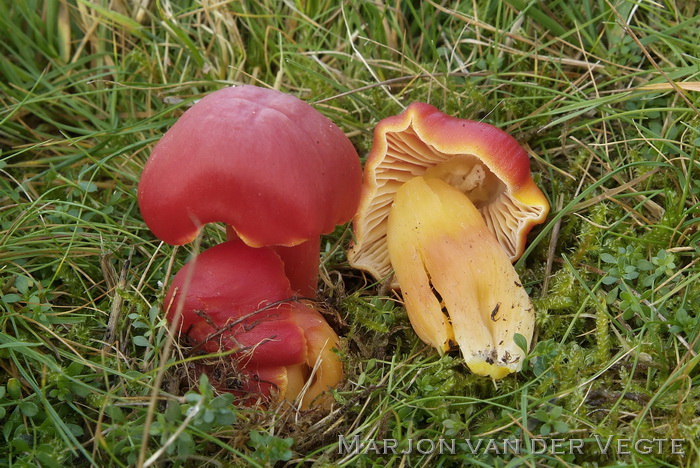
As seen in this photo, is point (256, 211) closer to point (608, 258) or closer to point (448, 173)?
point (448, 173)

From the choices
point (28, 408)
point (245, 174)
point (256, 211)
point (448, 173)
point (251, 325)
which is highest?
point (245, 174)

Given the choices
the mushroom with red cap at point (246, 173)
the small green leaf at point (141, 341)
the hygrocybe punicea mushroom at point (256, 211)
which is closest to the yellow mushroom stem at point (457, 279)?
the hygrocybe punicea mushroom at point (256, 211)

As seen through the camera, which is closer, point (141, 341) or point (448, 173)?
point (141, 341)

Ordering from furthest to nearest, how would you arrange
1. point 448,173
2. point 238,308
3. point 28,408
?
point 448,173
point 238,308
point 28,408

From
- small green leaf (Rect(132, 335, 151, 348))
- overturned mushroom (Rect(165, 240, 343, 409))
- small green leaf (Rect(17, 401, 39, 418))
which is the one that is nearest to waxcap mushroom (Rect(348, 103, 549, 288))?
overturned mushroom (Rect(165, 240, 343, 409))

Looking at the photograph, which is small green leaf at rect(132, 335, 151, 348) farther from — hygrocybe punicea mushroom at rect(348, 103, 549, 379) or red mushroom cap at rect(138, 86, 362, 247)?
hygrocybe punicea mushroom at rect(348, 103, 549, 379)

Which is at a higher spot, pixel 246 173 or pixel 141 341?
pixel 246 173

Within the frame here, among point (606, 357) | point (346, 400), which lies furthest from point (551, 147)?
point (346, 400)

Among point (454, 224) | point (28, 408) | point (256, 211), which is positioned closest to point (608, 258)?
point (454, 224)
